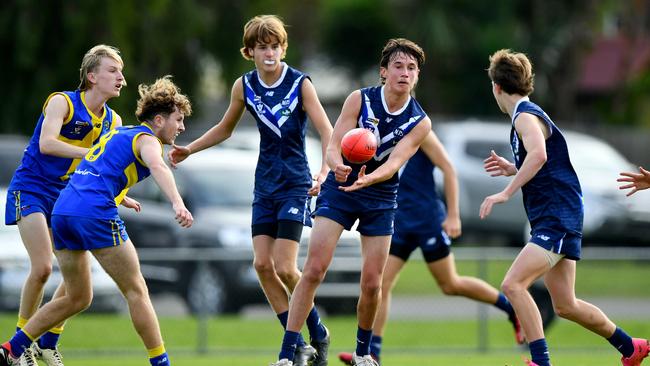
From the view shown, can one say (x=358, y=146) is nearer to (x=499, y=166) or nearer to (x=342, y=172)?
(x=342, y=172)

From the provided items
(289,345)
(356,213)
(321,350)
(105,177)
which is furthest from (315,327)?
(105,177)

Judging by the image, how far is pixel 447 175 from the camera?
1116 cm

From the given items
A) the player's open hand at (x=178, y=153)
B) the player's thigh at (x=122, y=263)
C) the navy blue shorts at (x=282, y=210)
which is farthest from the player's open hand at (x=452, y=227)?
the player's thigh at (x=122, y=263)

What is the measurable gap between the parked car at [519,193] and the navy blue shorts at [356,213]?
13.8m

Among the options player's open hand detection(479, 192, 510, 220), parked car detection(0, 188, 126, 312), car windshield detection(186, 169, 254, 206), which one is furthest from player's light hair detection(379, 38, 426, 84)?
car windshield detection(186, 169, 254, 206)

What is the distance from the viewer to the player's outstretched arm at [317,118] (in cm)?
928

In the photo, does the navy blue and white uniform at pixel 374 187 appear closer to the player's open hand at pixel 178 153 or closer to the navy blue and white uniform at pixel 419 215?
the player's open hand at pixel 178 153

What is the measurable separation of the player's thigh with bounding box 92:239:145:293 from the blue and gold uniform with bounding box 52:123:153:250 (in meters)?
0.05

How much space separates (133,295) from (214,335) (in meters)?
6.65

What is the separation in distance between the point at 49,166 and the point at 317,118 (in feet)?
6.78

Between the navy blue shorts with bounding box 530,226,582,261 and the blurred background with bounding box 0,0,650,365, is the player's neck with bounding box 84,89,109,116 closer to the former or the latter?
the navy blue shorts with bounding box 530,226,582,261

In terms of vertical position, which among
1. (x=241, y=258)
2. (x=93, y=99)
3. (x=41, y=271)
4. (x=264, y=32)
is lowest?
(x=241, y=258)

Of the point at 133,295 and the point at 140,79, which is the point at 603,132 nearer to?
the point at 140,79

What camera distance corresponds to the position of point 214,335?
590 inches
